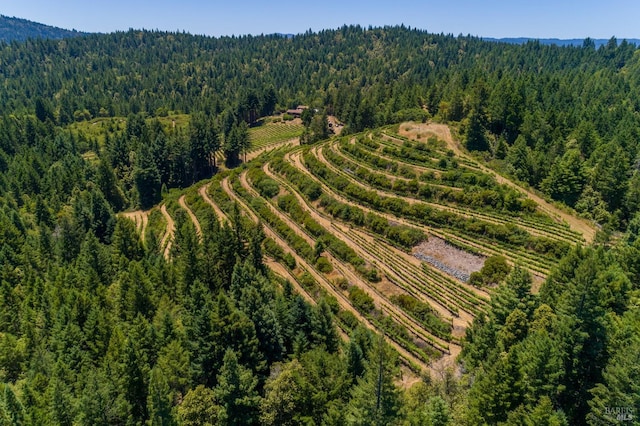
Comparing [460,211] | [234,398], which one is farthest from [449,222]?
[234,398]

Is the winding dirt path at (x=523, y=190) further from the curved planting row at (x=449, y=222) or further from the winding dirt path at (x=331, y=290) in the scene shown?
the winding dirt path at (x=331, y=290)

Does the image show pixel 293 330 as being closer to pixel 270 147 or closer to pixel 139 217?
pixel 139 217

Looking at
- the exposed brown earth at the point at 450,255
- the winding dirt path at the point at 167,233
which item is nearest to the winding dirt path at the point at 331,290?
the winding dirt path at the point at 167,233

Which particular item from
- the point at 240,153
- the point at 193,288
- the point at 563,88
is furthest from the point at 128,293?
the point at 563,88

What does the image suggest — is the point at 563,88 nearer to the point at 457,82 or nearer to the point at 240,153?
the point at 457,82

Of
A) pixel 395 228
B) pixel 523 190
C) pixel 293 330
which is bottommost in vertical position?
pixel 293 330

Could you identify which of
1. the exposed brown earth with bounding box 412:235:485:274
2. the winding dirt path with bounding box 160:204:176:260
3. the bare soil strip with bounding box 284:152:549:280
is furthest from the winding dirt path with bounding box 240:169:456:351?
the winding dirt path with bounding box 160:204:176:260
